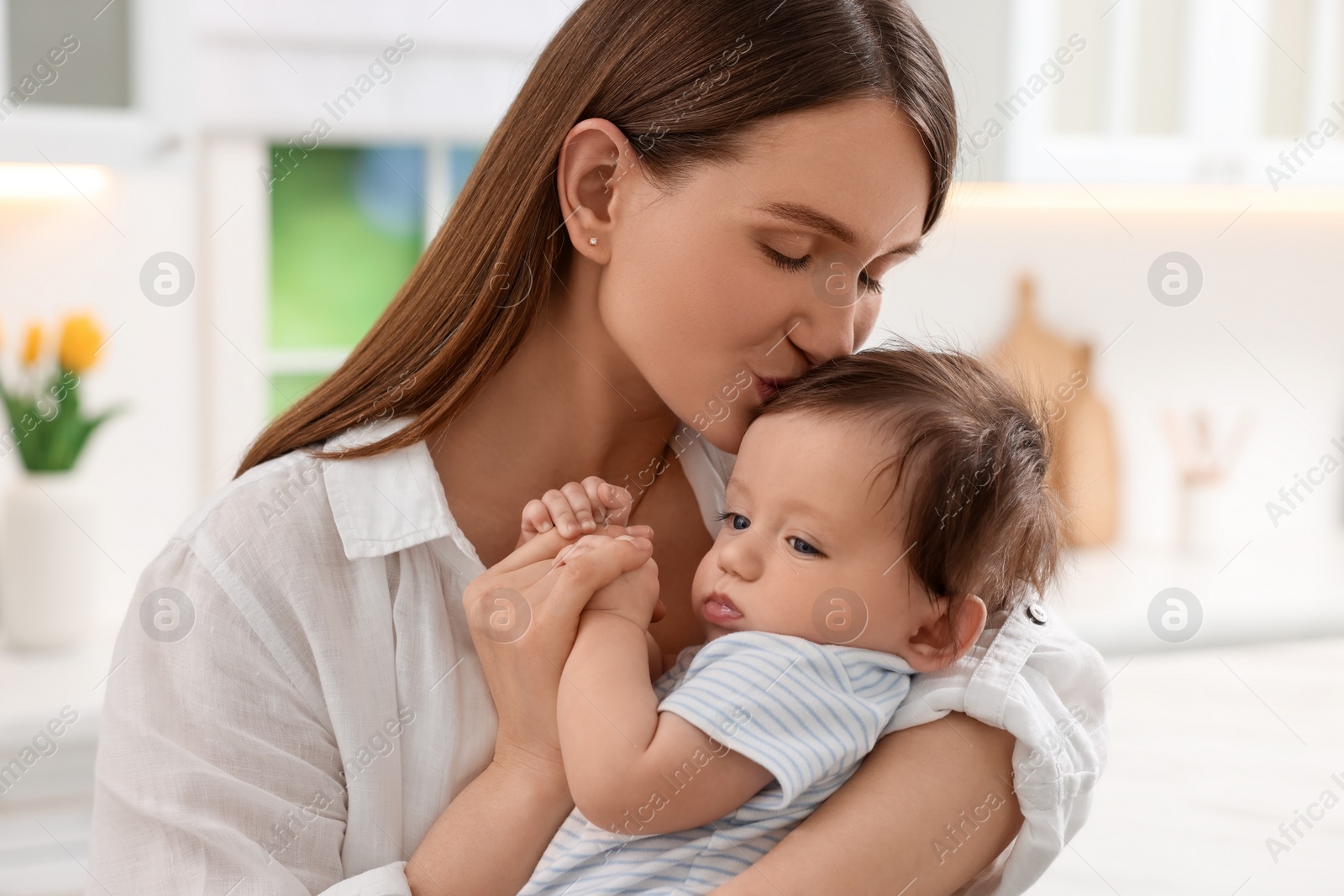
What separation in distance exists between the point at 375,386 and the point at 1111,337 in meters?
2.48

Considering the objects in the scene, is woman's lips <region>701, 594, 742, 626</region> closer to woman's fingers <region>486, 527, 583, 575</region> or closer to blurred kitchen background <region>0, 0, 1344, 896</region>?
woman's fingers <region>486, 527, 583, 575</region>

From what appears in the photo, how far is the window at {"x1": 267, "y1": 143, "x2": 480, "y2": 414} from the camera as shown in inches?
116

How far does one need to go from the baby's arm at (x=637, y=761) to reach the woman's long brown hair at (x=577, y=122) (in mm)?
326

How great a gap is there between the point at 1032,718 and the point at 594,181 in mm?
634

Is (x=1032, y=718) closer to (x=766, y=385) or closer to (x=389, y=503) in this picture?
(x=766, y=385)

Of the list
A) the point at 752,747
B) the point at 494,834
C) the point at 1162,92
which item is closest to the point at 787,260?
the point at 752,747

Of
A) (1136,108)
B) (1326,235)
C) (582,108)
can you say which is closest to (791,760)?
(582,108)

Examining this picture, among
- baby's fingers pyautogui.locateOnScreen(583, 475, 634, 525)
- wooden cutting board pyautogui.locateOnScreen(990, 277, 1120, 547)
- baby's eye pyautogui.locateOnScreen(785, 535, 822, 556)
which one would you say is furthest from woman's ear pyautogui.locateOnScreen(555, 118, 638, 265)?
wooden cutting board pyautogui.locateOnScreen(990, 277, 1120, 547)

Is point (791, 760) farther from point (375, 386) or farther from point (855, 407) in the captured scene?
point (375, 386)

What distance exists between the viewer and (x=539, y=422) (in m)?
1.26

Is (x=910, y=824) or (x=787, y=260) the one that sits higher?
(x=787, y=260)

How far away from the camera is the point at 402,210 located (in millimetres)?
3014

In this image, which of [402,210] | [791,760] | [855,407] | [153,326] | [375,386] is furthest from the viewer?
[402,210]

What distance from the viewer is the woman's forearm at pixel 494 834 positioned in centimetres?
→ 101
